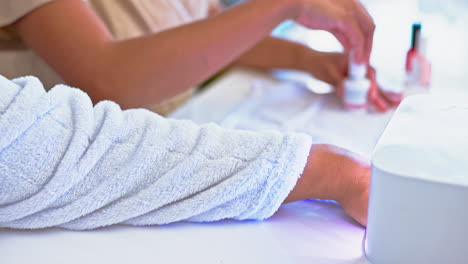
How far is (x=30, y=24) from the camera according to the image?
2.59 feet

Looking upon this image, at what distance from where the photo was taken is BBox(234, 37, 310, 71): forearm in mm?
1195

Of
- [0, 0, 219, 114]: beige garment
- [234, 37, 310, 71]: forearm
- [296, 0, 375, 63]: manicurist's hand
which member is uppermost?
[0, 0, 219, 114]: beige garment

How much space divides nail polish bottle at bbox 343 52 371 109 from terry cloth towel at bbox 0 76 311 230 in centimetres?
42

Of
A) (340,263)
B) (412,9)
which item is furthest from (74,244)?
(412,9)

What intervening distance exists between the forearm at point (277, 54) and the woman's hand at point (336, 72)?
0.01m

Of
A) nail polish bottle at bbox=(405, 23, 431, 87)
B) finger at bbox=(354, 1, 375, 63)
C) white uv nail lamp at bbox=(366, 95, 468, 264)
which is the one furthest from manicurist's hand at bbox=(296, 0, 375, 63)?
white uv nail lamp at bbox=(366, 95, 468, 264)

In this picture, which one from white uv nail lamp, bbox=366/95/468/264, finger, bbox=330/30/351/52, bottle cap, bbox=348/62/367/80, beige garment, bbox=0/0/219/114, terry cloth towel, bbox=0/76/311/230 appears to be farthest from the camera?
bottle cap, bbox=348/62/367/80

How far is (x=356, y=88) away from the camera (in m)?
1.03

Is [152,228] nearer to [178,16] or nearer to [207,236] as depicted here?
A: [207,236]

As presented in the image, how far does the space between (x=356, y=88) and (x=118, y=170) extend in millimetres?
556

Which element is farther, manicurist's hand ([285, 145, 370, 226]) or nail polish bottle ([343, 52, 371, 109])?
nail polish bottle ([343, 52, 371, 109])

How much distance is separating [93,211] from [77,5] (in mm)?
323

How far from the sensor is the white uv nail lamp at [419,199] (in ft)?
1.61

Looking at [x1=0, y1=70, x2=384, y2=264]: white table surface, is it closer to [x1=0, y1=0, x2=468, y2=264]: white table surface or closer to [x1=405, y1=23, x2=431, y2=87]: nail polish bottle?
[x1=0, y1=0, x2=468, y2=264]: white table surface
